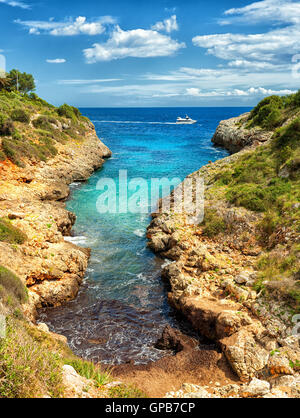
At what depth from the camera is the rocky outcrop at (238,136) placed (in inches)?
1605

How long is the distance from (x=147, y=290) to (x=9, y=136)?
25.2m

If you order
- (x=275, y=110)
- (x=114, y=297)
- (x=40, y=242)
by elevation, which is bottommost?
(x=114, y=297)

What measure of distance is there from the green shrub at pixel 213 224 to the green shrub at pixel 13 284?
12.2 m

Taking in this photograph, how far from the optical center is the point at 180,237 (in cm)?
2023

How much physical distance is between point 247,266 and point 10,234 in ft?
44.4

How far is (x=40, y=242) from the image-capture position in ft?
57.3

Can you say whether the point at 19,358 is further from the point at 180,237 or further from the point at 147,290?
the point at 180,237

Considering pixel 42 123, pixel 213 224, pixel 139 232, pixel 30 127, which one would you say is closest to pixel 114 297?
pixel 213 224

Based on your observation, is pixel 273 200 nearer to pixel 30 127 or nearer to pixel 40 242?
pixel 40 242

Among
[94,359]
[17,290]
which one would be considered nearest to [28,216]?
[17,290]

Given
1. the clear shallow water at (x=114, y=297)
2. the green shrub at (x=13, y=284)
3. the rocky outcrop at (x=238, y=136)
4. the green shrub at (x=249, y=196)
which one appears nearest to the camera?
the green shrub at (x=13, y=284)

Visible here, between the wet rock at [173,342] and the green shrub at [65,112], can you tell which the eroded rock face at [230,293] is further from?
the green shrub at [65,112]

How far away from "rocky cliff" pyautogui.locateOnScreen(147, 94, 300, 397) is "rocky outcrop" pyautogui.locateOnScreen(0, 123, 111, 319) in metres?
5.72

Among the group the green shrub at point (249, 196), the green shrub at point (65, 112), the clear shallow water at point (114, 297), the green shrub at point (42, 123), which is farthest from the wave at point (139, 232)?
the green shrub at point (65, 112)
